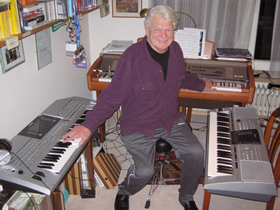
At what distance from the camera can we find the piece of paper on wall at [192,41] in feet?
9.05

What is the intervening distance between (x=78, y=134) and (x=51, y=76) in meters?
0.77

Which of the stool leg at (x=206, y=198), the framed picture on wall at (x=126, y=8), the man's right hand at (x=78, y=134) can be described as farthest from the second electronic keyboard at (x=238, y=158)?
the framed picture on wall at (x=126, y=8)

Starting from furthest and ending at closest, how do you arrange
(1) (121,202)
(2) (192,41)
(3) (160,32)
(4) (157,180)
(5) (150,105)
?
(2) (192,41), (4) (157,180), (1) (121,202), (5) (150,105), (3) (160,32)

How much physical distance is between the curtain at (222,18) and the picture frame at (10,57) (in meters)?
1.59

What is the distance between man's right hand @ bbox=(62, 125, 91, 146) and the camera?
179 centimetres

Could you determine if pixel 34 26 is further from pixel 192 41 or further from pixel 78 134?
pixel 192 41

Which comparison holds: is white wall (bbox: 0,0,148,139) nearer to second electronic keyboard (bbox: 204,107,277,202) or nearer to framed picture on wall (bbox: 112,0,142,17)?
framed picture on wall (bbox: 112,0,142,17)

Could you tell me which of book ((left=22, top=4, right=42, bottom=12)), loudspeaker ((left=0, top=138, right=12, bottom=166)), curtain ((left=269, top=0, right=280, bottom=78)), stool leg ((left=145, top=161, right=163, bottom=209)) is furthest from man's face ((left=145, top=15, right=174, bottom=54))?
curtain ((left=269, top=0, right=280, bottom=78))

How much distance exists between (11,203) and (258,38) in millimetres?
2845

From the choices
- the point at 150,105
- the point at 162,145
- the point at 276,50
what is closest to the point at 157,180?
the point at 162,145

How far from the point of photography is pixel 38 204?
5.18 feet

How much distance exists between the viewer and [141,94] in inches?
79.3

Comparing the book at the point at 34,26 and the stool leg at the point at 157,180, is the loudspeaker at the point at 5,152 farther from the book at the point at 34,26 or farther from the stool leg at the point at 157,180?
the stool leg at the point at 157,180

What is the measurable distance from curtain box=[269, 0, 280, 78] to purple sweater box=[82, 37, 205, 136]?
135 centimetres
